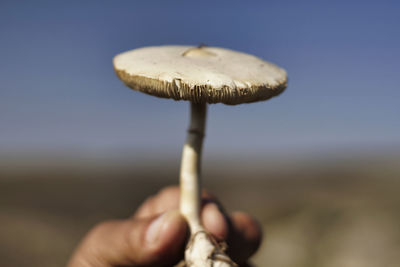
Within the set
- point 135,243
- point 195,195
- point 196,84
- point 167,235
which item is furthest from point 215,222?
point 196,84

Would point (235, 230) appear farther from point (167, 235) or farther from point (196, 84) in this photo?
point (196, 84)

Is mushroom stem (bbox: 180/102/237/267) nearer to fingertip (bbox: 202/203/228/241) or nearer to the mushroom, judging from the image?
the mushroom

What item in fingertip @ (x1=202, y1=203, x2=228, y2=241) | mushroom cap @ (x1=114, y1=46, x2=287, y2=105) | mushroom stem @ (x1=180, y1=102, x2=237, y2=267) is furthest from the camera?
fingertip @ (x1=202, y1=203, x2=228, y2=241)

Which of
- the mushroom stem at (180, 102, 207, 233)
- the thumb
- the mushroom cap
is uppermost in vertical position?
the mushroom cap

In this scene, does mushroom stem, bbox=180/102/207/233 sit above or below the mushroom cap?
below

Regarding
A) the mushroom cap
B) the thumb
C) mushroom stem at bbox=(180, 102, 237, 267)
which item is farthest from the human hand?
the mushroom cap

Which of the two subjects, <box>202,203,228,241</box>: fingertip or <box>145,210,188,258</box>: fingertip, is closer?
<box>145,210,188,258</box>: fingertip
